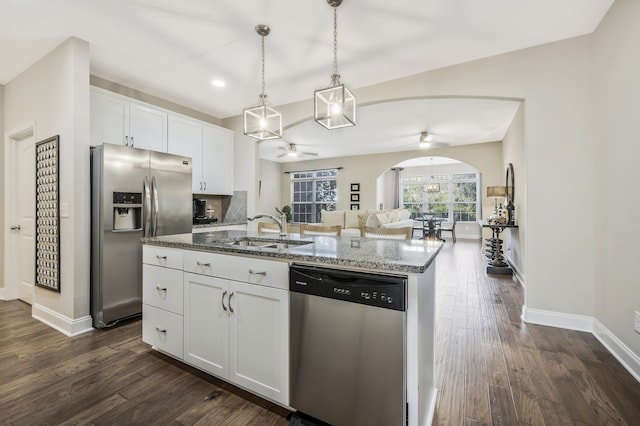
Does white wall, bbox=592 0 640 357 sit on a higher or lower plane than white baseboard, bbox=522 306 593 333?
higher

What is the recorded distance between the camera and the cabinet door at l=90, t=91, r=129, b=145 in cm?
302

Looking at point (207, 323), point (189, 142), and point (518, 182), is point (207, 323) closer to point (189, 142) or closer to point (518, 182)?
point (189, 142)

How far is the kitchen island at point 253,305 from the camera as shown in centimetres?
127

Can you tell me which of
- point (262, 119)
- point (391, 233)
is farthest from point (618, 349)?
point (262, 119)

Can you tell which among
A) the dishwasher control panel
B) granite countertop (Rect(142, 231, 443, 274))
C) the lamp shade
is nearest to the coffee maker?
granite countertop (Rect(142, 231, 443, 274))

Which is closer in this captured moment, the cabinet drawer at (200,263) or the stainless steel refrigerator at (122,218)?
the cabinet drawer at (200,263)

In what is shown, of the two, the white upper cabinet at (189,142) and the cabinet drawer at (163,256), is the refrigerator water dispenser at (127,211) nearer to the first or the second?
the cabinet drawer at (163,256)

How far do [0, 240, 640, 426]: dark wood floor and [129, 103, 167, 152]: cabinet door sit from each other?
2106 mm

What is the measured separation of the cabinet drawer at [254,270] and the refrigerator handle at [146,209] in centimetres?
165

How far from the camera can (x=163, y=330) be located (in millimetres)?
2113

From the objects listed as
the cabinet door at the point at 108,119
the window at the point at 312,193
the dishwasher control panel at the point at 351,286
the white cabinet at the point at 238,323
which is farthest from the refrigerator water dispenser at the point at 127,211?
the window at the point at 312,193

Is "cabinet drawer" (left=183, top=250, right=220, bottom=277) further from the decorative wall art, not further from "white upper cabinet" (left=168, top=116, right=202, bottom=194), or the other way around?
"white upper cabinet" (left=168, top=116, right=202, bottom=194)

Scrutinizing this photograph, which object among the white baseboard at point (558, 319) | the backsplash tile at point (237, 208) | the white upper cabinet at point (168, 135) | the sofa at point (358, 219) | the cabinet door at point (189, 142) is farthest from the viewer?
the sofa at point (358, 219)

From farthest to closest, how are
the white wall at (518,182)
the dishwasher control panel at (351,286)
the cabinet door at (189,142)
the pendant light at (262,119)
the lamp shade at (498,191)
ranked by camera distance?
the lamp shade at (498,191) → the white wall at (518,182) → the cabinet door at (189,142) → the pendant light at (262,119) → the dishwasher control panel at (351,286)
